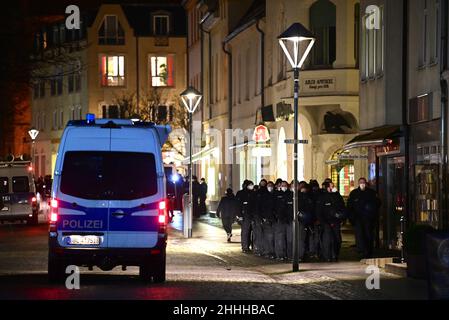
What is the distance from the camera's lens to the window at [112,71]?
316 feet

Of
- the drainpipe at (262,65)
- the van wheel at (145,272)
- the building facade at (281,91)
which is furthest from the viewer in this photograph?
the drainpipe at (262,65)

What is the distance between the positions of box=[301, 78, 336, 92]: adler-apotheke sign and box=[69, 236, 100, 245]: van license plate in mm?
21018

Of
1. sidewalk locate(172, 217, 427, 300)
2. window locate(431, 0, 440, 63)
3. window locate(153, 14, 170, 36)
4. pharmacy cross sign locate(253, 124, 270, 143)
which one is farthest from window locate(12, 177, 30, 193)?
window locate(153, 14, 170, 36)

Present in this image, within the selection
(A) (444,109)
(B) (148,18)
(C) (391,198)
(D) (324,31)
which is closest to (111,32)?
(B) (148,18)

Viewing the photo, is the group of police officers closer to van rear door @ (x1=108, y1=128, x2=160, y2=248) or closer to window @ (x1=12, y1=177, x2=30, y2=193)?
van rear door @ (x1=108, y1=128, x2=160, y2=248)

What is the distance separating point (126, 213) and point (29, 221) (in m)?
27.1

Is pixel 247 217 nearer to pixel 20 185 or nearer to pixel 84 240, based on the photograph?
pixel 84 240

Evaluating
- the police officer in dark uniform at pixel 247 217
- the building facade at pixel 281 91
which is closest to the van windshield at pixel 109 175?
the police officer in dark uniform at pixel 247 217

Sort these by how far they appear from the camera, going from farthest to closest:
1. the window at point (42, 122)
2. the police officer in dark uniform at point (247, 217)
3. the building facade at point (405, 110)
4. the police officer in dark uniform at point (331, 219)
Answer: the window at point (42, 122)
the police officer in dark uniform at point (247, 217)
the police officer in dark uniform at point (331, 219)
the building facade at point (405, 110)

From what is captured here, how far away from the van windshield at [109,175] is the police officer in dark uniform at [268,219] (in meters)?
8.64

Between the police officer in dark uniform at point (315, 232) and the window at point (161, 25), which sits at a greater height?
the window at point (161, 25)

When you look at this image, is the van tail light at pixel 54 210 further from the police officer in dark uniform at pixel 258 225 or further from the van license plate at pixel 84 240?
the police officer in dark uniform at pixel 258 225

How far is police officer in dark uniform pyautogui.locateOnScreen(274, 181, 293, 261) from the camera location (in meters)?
28.4
